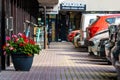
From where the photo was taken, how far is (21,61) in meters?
15.4

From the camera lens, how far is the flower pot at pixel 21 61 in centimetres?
1542

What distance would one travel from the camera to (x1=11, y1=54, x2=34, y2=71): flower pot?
15423 millimetres

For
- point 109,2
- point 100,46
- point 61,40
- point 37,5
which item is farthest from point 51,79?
point 61,40

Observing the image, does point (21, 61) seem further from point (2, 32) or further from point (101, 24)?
point (101, 24)

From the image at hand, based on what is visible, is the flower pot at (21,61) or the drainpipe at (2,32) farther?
the drainpipe at (2,32)

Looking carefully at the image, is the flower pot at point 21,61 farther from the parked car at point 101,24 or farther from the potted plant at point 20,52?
the parked car at point 101,24

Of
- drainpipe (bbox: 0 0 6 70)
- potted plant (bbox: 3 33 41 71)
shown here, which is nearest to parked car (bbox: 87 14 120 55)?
potted plant (bbox: 3 33 41 71)

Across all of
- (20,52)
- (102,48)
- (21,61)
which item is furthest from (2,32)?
(102,48)

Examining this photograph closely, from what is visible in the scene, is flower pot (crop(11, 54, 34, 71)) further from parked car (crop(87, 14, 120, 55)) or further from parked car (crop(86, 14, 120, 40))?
parked car (crop(86, 14, 120, 40))

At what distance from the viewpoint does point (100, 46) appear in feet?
59.1

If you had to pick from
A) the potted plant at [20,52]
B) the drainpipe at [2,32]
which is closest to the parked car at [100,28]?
the potted plant at [20,52]

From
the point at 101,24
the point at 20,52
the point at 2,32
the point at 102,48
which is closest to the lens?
the point at 20,52

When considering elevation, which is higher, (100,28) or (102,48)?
(100,28)

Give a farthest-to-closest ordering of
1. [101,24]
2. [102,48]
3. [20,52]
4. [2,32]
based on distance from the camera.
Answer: [101,24] < [102,48] < [2,32] < [20,52]
